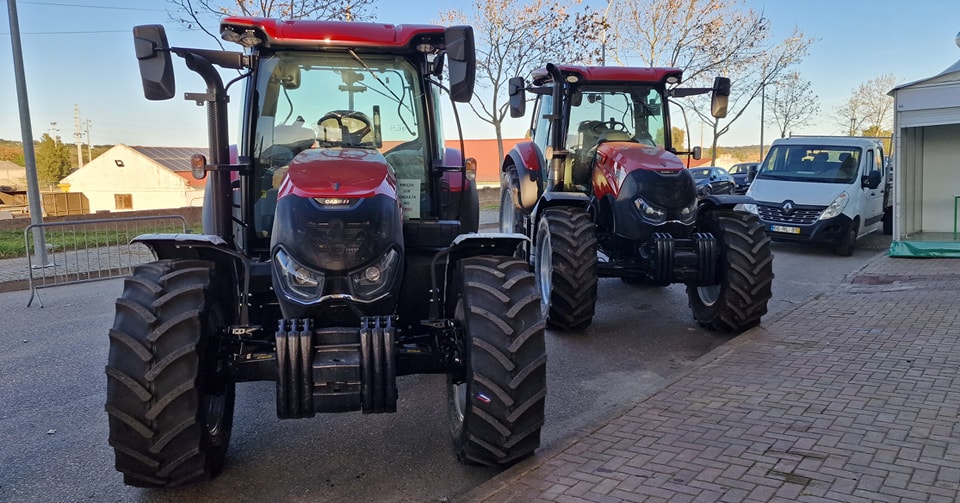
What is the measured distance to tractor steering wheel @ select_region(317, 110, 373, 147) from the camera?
4926mm

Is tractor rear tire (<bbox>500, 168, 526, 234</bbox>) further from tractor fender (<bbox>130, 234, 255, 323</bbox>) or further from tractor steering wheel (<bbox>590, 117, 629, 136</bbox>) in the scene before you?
tractor fender (<bbox>130, 234, 255, 323</bbox>)

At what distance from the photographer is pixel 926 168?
42.1ft

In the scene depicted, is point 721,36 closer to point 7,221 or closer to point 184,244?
point 7,221

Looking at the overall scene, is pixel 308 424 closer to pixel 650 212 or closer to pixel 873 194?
pixel 650 212

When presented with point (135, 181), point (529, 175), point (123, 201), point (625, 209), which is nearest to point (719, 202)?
point (625, 209)

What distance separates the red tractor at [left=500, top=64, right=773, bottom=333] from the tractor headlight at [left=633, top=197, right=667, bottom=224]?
10 mm

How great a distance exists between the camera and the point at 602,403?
552 centimetres

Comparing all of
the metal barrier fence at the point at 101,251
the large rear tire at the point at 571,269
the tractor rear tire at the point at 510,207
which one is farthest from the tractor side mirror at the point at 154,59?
the metal barrier fence at the point at 101,251

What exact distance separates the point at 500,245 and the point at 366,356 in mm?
1080

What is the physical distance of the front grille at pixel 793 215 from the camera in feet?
43.3

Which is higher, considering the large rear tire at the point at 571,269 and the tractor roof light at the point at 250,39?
the tractor roof light at the point at 250,39

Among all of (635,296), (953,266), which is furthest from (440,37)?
(953,266)

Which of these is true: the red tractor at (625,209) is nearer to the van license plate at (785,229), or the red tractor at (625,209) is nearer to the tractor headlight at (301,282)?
the tractor headlight at (301,282)

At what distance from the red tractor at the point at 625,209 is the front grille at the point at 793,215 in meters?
5.09
